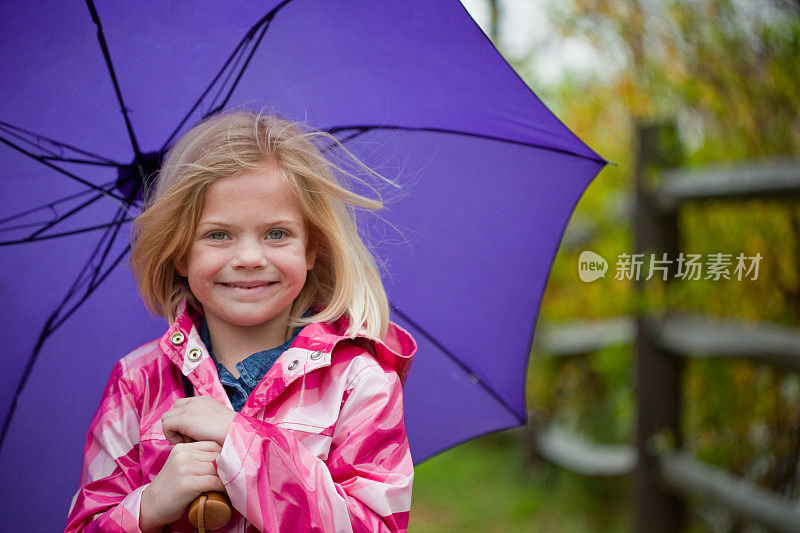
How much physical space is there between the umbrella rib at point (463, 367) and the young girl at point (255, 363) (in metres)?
0.22

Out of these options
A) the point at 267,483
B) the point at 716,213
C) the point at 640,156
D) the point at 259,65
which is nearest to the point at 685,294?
the point at 716,213

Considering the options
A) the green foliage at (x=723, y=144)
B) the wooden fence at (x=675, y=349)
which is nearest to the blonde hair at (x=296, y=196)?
the wooden fence at (x=675, y=349)

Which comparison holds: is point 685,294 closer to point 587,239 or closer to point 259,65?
point 587,239

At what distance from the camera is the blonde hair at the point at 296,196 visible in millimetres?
1535

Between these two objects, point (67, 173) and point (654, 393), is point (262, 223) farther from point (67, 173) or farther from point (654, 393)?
point (654, 393)

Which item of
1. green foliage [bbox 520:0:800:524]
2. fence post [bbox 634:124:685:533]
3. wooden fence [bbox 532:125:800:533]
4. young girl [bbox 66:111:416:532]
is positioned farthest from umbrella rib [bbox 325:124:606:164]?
fence post [bbox 634:124:685:533]

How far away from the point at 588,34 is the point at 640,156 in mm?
903

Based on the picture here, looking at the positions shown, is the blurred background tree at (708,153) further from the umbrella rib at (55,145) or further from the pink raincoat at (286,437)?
the umbrella rib at (55,145)

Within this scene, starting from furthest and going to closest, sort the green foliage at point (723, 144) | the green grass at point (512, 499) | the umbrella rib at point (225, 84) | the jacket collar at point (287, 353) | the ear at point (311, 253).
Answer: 1. the green grass at point (512, 499)
2. the green foliage at point (723, 144)
3. the umbrella rib at point (225, 84)
4. the ear at point (311, 253)
5. the jacket collar at point (287, 353)

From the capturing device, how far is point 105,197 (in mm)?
1782

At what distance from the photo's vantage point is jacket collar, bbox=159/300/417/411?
1468mm

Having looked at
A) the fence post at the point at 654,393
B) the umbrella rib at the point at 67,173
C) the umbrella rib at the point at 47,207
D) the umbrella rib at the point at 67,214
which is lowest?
the fence post at the point at 654,393

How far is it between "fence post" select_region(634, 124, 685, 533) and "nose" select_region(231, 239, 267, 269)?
238 centimetres

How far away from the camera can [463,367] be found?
192 cm
